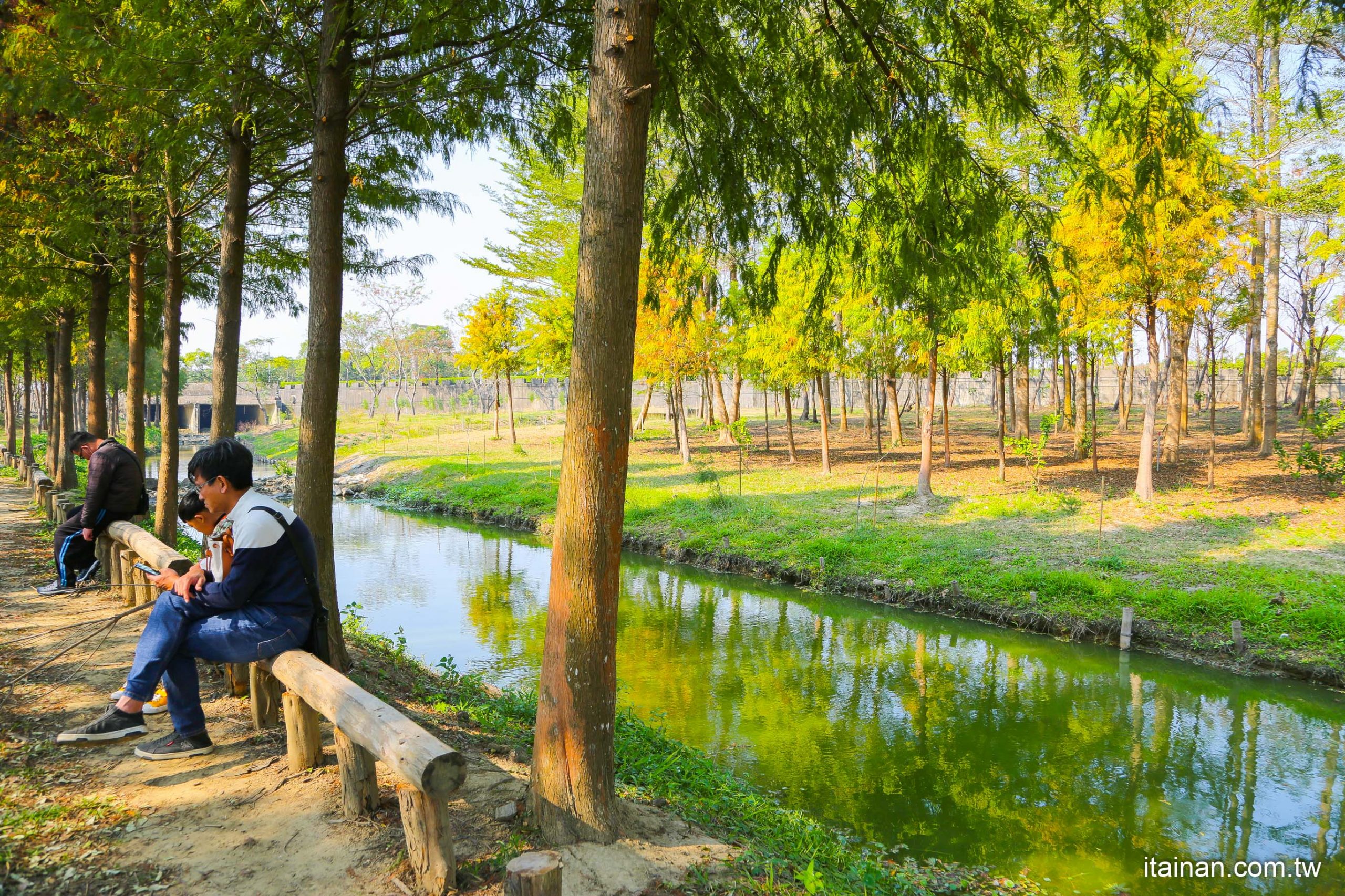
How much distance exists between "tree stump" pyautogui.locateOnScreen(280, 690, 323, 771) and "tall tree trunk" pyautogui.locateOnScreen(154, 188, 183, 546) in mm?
5451

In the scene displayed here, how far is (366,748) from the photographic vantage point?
311 centimetres

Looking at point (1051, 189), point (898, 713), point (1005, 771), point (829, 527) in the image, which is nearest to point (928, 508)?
point (829, 527)

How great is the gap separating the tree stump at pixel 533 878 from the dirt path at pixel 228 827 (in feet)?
1.97

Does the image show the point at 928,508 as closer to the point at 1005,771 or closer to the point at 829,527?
the point at 829,527

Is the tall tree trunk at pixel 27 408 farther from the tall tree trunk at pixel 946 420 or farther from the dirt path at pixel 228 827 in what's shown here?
the tall tree trunk at pixel 946 420

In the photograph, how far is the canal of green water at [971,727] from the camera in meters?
5.62

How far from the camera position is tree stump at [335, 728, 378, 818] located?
3402mm

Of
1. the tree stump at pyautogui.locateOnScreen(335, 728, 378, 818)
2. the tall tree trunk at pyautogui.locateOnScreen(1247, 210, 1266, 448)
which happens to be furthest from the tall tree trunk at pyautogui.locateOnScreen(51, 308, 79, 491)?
the tall tree trunk at pyautogui.locateOnScreen(1247, 210, 1266, 448)

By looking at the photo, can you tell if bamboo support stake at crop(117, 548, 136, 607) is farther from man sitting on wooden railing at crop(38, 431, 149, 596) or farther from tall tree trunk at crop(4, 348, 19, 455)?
tall tree trunk at crop(4, 348, 19, 455)

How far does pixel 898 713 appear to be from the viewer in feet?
26.2

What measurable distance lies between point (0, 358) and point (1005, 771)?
89.5 ft

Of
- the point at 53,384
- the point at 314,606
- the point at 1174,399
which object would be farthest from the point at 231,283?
the point at 1174,399

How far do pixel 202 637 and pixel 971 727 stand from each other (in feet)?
21.7

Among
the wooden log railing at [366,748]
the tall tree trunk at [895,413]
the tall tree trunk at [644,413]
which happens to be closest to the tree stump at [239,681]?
the wooden log railing at [366,748]
